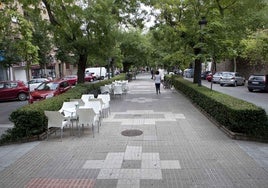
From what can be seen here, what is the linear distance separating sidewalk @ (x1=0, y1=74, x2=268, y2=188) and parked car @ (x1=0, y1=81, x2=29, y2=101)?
13391 millimetres

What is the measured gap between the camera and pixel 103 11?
1536 cm

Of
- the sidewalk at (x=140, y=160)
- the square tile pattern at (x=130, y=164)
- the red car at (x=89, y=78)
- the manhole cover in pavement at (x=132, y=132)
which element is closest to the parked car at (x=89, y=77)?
the red car at (x=89, y=78)

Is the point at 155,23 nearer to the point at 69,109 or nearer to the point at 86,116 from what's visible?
the point at 69,109

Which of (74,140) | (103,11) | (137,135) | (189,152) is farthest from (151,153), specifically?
(103,11)

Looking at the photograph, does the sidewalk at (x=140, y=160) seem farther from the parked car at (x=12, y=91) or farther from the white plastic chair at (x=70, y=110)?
the parked car at (x=12, y=91)

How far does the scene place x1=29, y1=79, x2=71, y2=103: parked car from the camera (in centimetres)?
1549

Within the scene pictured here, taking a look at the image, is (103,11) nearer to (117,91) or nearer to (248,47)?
(117,91)

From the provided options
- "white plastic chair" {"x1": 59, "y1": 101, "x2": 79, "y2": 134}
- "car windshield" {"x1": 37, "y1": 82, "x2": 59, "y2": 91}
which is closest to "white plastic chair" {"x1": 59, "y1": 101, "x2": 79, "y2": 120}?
"white plastic chair" {"x1": 59, "y1": 101, "x2": 79, "y2": 134}

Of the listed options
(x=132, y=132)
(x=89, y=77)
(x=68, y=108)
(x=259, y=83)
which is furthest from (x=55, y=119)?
(x=89, y=77)

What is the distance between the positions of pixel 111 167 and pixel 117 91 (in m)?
12.1

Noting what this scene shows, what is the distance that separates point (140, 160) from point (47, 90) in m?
11.6

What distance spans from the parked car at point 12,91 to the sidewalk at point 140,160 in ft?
43.9

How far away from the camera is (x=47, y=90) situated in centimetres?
1659

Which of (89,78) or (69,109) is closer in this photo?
(69,109)
